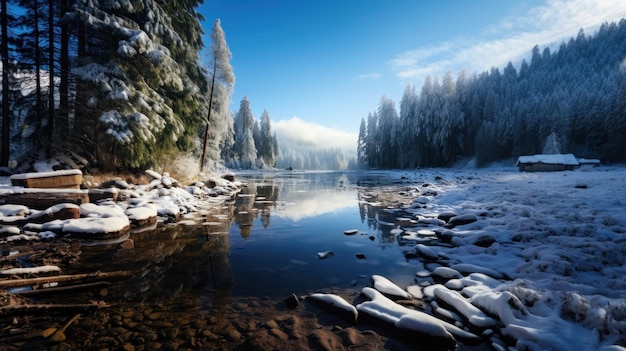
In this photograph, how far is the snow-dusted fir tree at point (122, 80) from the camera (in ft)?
34.8

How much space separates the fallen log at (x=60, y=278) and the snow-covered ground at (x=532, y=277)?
4.34m

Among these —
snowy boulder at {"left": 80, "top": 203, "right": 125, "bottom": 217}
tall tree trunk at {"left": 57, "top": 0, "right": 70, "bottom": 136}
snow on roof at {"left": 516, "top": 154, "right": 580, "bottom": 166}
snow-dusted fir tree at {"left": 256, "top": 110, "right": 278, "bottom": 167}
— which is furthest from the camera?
snow-dusted fir tree at {"left": 256, "top": 110, "right": 278, "bottom": 167}

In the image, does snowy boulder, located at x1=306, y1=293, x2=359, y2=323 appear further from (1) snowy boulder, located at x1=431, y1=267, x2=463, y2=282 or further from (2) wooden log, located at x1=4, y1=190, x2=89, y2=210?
(2) wooden log, located at x1=4, y1=190, x2=89, y2=210

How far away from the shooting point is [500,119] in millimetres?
56188

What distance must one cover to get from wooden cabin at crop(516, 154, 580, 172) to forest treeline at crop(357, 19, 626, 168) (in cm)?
1092

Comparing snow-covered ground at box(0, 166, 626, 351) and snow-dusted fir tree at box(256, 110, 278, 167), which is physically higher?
snow-dusted fir tree at box(256, 110, 278, 167)

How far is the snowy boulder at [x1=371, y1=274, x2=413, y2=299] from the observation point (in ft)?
13.0

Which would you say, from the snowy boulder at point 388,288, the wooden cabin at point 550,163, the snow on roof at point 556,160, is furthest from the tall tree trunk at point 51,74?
the snow on roof at point 556,160

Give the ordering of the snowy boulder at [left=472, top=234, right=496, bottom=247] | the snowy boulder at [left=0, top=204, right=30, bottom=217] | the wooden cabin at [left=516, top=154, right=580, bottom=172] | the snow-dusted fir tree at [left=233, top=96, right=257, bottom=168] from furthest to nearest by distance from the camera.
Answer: the snow-dusted fir tree at [left=233, top=96, right=257, bottom=168] → the wooden cabin at [left=516, top=154, right=580, bottom=172] → the snowy boulder at [left=0, top=204, right=30, bottom=217] → the snowy boulder at [left=472, top=234, right=496, bottom=247]

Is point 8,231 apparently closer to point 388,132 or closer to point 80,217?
point 80,217

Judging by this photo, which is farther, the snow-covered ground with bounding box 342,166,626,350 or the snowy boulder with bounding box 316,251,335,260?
the snowy boulder with bounding box 316,251,335,260

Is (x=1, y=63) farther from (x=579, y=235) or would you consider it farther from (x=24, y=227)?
(x=579, y=235)

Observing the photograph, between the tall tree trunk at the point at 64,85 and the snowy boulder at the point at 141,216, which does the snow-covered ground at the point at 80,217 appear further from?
the tall tree trunk at the point at 64,85

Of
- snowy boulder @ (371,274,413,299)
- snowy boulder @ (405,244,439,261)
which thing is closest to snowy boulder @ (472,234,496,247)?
snowy boulder @ (405,244,439,261)
